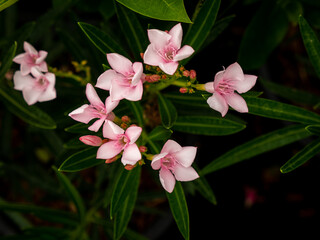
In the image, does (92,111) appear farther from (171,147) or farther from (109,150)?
(171,147)

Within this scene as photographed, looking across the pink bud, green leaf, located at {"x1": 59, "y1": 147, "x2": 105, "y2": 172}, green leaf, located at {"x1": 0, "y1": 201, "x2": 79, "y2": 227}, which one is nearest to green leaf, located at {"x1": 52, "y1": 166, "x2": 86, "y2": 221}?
green leaf, located at {"x1": 0, "y1": 201, "x2": 79, "y2": 227}

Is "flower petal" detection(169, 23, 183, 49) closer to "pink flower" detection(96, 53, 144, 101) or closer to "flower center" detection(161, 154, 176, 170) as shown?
"pink flower" detection(96, 53, 144, 101)

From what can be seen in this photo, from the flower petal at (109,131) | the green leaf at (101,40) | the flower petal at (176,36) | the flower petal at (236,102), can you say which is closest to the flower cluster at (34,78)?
the green leaf at (101,40)

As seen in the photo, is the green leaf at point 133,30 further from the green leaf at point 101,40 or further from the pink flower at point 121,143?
the pink flower at point 121,143

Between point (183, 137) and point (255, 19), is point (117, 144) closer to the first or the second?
point (255, 19)

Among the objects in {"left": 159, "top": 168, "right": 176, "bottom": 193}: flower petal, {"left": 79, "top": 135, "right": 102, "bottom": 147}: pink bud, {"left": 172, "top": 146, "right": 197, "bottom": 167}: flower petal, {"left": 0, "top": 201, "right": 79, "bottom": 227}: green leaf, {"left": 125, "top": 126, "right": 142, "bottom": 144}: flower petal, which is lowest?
{"left": 0, "top": 201, "right": 79, "bottom": 227}: green leaf

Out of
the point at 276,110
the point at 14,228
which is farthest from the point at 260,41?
the point at 14,228
